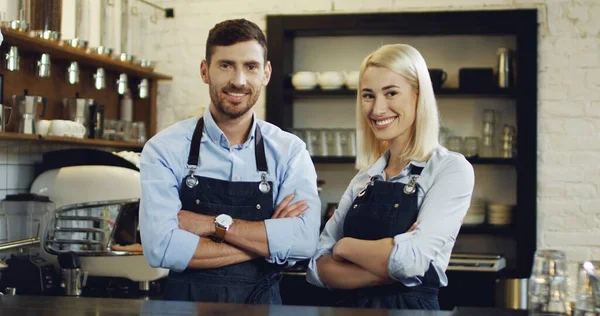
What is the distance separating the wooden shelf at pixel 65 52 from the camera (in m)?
3.53

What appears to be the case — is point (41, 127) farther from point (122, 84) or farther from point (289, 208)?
point (289, 208)

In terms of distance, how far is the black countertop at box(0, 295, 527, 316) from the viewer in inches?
70.1

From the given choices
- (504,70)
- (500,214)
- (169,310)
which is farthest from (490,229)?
(169,310)

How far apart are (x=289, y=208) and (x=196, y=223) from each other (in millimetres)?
272

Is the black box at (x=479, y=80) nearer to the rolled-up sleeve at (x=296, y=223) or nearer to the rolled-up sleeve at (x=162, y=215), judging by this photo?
the rolled-up sleeve at (x=296, y=223)

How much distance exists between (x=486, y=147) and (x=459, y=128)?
0.80 ft

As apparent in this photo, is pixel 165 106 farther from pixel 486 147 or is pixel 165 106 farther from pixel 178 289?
pixel 178 289

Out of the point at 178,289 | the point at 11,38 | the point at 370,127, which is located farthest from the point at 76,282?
the point at 370,127

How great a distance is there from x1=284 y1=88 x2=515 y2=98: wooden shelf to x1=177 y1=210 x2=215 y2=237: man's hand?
2.74 metres

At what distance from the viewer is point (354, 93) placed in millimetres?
5016

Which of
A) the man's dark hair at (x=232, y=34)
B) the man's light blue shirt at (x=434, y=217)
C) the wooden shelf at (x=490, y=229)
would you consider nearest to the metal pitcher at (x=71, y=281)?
the man's dark hair at (x=232, y=34)

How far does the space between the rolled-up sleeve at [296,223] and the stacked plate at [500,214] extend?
8.59ft

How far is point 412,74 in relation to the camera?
87.5 inches

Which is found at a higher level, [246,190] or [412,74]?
[412,74]
